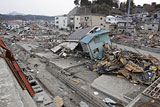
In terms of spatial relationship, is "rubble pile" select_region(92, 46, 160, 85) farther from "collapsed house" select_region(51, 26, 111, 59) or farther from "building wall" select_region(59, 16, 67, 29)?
"building wall" select_region(59, 16, 67, 29)

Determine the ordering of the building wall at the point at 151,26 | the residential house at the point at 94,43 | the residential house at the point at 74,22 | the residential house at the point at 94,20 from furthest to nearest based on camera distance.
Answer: the residential house at the point at 74,22 → the residential house at the point at 94,20 → the building wall at the point at 151,26 → the residential house at the point at 94,43

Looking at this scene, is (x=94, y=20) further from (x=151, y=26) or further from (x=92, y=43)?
(x=92, y=43)

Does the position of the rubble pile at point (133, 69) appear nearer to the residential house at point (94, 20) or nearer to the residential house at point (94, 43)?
the residential house at point (94, 43)

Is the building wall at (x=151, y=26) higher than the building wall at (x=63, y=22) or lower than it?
lower

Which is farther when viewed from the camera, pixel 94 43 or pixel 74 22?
pixel 74 22

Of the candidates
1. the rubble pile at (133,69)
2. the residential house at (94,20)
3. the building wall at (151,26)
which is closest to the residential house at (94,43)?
the rubble pile at (133,69)

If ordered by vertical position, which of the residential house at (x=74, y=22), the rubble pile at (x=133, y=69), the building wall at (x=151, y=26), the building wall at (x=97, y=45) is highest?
the residential house at (x=74, y=22)

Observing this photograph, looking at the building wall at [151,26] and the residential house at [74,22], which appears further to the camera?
the residential house at [74,22]

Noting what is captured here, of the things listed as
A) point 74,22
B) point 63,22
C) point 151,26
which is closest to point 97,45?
point 74,22

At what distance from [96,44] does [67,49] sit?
3436 mm

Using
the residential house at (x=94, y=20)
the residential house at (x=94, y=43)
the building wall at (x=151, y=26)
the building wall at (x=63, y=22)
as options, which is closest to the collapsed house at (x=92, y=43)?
the residential house at (x=94, y=43)

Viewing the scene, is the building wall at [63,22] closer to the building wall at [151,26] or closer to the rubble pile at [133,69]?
the building wall at [151,26]

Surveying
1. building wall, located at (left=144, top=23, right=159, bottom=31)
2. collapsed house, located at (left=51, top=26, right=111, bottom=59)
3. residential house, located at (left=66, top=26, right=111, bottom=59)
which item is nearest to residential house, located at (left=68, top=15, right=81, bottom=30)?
building wall, located at (left=144, top=23, right=159, bottom=31)

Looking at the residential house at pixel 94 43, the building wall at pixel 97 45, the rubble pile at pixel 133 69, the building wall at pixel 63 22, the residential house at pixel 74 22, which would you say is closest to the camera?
the rubble pile at pixel 133 69
